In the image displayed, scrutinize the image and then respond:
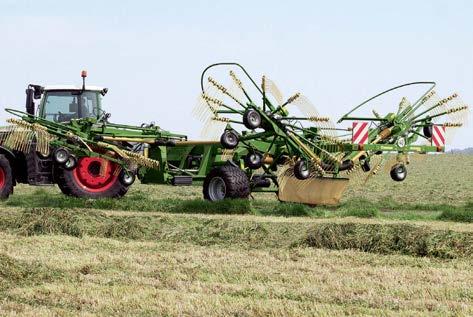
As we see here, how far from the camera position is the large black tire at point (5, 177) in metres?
17.0

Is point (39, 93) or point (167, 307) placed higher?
point (39, 93)

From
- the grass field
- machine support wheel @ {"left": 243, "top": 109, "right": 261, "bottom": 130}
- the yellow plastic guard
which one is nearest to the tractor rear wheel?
the yellow plastic guard

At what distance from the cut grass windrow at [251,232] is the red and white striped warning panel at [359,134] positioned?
10.3ft

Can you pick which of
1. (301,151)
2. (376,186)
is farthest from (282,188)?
(376,186)

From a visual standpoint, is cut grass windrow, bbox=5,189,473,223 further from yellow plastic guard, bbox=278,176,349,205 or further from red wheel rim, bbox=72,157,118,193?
red wheel rim, bbox=72,157,118,193

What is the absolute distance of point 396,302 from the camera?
701 cm

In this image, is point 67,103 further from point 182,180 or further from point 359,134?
point 359,134

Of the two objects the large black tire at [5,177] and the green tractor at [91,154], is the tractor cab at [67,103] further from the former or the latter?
the large black tire at [5,177]

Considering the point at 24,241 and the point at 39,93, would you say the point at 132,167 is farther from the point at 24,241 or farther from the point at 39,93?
the point at 24,241

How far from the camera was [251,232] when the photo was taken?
11305 mm

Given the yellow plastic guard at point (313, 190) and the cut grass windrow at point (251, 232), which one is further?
the yellow plastic guard at point (313, 190)

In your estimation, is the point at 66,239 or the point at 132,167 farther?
the point at 132,167

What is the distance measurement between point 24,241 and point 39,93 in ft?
25.1

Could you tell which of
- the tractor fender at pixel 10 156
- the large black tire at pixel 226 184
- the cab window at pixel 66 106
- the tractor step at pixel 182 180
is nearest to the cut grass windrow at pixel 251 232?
the large black tire at pixel 226 184
